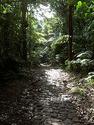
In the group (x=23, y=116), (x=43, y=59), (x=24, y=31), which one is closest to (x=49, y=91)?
(x=23, y=116)

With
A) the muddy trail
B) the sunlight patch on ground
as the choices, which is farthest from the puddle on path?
the sunlight patch on ground

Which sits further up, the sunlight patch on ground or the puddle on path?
the sunlight patch on ground

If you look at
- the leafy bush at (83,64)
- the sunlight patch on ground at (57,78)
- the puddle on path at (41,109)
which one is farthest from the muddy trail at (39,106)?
the leafy bush at (83,64)

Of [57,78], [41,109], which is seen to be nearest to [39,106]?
[41,109]

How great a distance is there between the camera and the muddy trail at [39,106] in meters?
5.57

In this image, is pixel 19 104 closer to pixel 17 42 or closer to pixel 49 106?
pixel 49 106

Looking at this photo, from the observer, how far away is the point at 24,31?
12.5 m

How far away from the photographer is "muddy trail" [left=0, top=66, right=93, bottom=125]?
5574 mm

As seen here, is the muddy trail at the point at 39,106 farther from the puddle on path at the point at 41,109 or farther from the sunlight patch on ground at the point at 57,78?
the sunlight patch on ground at the point at 57,78

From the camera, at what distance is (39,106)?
6.74m

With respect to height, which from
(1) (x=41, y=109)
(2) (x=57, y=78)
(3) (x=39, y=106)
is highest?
(2) (x=57, y=78)

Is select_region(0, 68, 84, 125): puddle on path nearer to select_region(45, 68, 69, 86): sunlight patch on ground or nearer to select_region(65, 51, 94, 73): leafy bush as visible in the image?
select_region(45, 68, 69, 86): sunlight patch on ground

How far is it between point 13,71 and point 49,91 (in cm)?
177

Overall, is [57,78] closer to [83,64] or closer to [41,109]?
[83,64]
